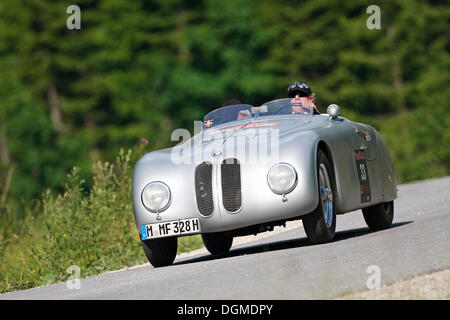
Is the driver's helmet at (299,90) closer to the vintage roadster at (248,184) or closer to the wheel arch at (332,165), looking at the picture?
the vintage roadster at (248,184)

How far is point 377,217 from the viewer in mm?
11773

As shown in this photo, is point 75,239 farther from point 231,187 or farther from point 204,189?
point 231,187

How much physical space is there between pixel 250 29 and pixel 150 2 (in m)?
8.60

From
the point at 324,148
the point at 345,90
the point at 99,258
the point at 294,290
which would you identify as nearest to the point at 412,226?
the point at 324,148

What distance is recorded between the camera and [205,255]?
40.1 feet

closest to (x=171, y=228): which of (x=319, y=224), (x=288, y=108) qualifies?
(x=319, y=224)

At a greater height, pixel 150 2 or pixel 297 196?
pixel 150 2

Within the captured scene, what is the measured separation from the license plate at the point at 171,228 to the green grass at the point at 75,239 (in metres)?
1.67

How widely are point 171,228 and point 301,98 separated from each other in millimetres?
2683

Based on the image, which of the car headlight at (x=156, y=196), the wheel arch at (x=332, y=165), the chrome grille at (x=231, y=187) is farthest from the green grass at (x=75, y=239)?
the wheel arch at (x=332, y=165)

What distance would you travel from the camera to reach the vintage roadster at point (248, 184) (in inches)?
375

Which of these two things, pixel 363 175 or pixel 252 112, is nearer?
pixel 363 175

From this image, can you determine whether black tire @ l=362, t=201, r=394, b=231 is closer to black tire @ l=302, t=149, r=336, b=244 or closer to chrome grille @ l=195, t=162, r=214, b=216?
black tire @ l=302, t=149, r=336, b=244

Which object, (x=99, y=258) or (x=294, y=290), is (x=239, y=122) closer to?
(x=99, y=258)
